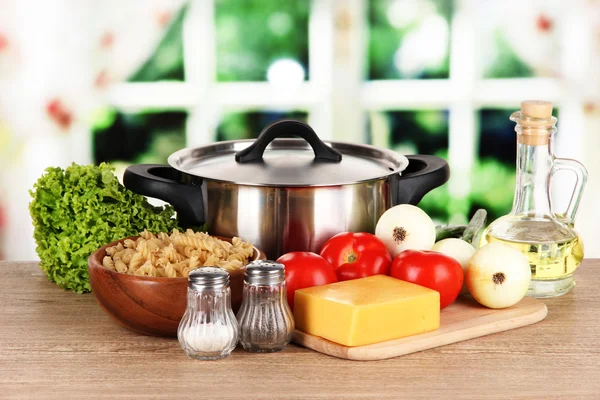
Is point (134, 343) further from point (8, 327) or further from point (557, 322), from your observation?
point (557, 322)

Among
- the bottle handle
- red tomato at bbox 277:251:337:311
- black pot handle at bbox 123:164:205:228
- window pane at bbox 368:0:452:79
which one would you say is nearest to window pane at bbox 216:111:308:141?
window pane at bbox 368:0:452:79

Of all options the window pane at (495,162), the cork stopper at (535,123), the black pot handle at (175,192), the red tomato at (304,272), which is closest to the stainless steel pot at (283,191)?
the black pot handle at (175,192)

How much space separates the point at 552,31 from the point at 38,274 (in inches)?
99.1

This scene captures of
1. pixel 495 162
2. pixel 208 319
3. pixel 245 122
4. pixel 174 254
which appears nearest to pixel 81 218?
pixel 174 254

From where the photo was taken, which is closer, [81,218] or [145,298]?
[145,298]

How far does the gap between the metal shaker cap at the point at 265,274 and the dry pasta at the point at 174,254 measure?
67 millimetres

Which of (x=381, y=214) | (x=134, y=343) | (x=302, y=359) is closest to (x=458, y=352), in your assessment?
(x=302, y=359)

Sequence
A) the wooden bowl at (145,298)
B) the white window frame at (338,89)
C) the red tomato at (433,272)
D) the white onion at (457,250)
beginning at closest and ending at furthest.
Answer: the wooden bowl at (145,298) → the red tomato at (433,272) → the white onion at (457,250) → the white window frame at (338,89)

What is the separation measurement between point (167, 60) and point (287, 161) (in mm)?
1944

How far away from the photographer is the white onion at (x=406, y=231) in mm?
1317

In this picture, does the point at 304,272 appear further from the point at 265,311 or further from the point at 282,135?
the point at 282,135

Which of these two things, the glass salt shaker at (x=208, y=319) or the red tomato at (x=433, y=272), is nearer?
the glass salt shaker at (x=208, y=319)

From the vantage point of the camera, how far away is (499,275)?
123 cm

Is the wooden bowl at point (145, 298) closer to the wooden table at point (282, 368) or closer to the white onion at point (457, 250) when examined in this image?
the wooden table at point (282, 368)
